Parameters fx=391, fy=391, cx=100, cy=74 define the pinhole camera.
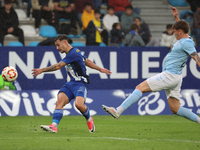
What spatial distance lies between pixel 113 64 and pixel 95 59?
64 cm

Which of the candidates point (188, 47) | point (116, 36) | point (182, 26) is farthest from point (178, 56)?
point (116, 36)

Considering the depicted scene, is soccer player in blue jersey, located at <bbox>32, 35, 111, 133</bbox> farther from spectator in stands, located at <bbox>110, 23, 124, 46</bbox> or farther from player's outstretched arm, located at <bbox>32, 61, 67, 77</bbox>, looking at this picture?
spectator in stands, located at <bbox>110, 23, 124, 46</bbox>

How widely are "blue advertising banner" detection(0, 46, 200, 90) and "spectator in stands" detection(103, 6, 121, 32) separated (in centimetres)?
276

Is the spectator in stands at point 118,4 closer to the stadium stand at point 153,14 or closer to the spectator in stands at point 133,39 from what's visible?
the stadium stand at point 153,14

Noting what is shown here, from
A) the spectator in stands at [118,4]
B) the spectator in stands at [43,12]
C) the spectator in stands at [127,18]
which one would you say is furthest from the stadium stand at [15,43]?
the spectator in stands at [118,4]

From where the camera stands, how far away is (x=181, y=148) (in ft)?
18.3

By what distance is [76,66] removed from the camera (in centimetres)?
741

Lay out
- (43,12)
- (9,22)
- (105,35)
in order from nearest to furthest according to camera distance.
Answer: (9,22) < (105,35) < (43,12)

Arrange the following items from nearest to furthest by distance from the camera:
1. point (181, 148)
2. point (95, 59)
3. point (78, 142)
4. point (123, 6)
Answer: point (181, 148) < point (78, 142) < point (95, 59) < point (123, 6)

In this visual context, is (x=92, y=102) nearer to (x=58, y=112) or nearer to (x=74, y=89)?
(x=74, y=89)

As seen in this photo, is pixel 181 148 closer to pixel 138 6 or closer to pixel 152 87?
pixel 152 87

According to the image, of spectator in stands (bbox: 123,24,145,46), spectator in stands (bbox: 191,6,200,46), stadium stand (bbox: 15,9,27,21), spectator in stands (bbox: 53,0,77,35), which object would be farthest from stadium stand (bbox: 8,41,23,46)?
A: spectator in stands (bbox: 191,6,200,46)

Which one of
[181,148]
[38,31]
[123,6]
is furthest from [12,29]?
[181,148]

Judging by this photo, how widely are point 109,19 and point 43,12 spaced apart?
2.68 m
